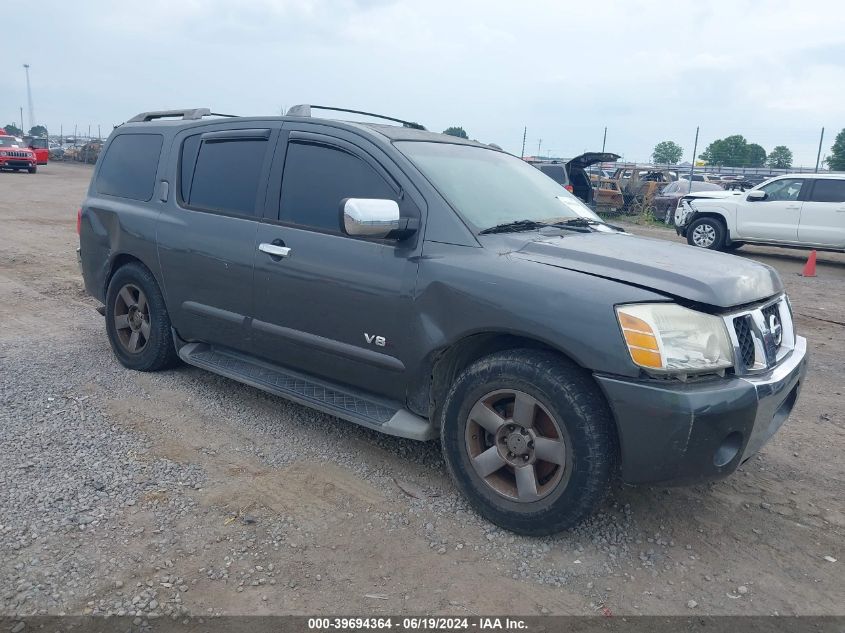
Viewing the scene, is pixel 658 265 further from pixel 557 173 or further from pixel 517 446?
pixel 557 173

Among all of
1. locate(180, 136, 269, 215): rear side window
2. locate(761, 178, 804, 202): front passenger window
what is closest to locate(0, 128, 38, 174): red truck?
locate(761, 178, 804, 202): front passenger window

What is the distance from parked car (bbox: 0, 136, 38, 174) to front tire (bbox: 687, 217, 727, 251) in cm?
2730

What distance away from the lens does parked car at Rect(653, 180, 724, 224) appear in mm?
19641

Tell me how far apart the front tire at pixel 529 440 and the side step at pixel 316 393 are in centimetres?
26

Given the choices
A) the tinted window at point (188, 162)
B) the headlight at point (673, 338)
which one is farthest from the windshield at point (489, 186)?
the tinted window at point (188, 162)

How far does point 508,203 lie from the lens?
388 cm

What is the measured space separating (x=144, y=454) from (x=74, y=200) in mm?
17193

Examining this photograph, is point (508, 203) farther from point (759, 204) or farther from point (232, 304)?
point (759, 204)

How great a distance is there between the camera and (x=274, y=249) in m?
3.97

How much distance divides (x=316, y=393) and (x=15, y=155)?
31.0 meters

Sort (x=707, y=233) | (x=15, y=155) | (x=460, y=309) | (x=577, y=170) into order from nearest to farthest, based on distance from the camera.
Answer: (x=460, y=309) → (x=707, y=233) → (x=577, y=170) → (x=15, y=155)

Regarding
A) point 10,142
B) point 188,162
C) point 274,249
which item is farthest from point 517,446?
point 10,142

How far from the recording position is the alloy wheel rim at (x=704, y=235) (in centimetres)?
1425

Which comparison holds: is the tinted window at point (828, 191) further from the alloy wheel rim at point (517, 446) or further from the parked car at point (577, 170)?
the alloy wheel rim at point (517, 446)
